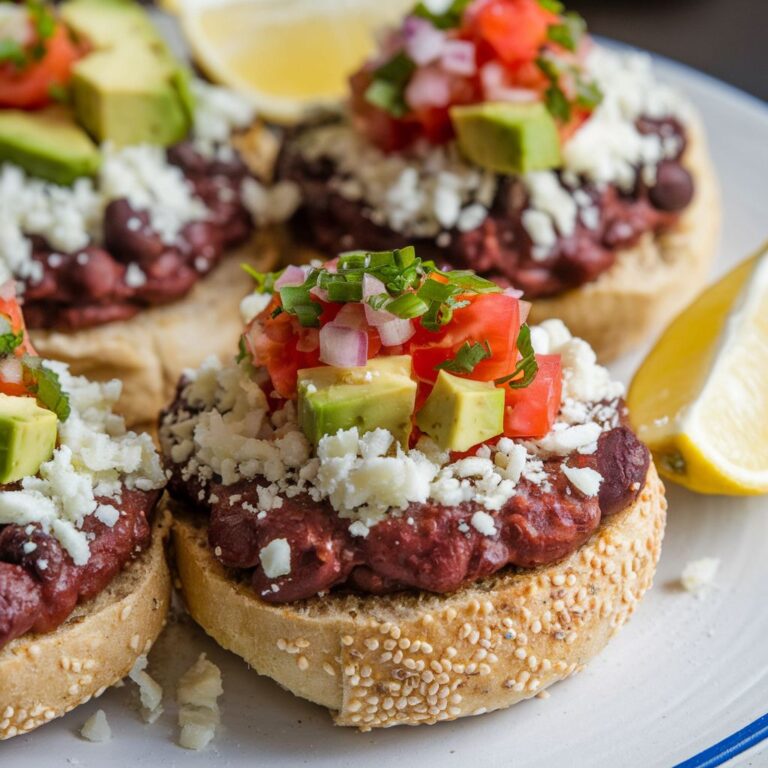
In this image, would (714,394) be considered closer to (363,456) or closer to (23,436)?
(363,456)

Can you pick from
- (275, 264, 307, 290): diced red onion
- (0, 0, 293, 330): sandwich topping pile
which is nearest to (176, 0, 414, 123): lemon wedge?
(0, 0, 293, 330): sandwich topping pile

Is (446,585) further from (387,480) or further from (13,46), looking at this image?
(13,46)

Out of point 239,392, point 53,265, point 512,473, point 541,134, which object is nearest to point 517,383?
point 512,473

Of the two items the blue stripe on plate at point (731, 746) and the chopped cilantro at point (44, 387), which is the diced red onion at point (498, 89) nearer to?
the chopped cilantro at point (44, 387)

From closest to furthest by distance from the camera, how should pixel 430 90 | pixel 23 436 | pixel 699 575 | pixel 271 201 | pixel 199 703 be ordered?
pixel 23 436
pixel 199 703
pixel 699 575
pixel 430 90
pixel 271 201

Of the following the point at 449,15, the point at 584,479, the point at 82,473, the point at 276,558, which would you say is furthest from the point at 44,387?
the point at 449,15

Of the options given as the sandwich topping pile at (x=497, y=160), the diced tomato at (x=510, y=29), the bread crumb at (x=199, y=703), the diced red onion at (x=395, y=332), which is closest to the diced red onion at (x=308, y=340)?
the diced red onion at (x=395, y=332)
